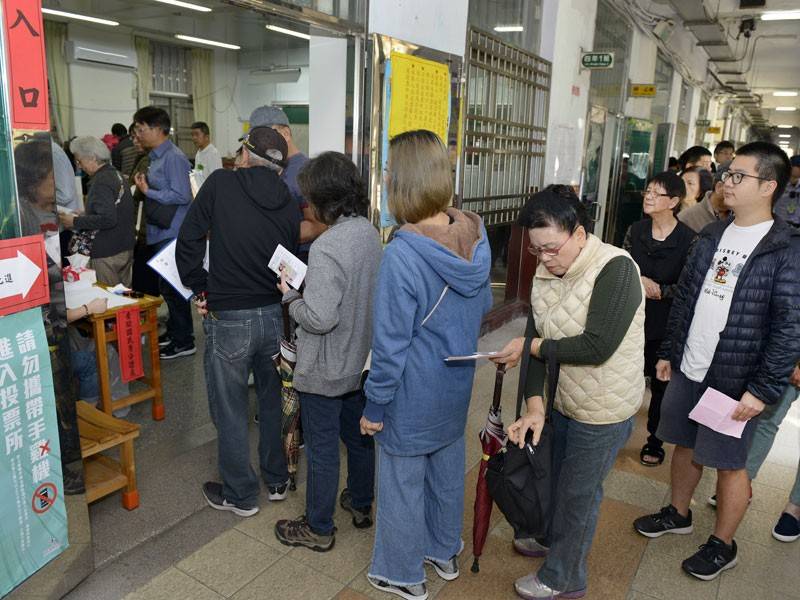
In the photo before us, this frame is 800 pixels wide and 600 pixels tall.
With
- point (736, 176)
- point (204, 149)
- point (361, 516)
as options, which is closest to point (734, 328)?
point (736, 176)

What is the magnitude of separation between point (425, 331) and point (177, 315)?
2947mm

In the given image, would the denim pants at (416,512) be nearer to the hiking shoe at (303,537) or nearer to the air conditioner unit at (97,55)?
the hiking shoe at (303,537)

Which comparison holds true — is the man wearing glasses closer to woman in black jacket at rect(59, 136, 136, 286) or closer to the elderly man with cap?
the elderly man with cap

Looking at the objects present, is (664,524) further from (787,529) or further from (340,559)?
(340,559)

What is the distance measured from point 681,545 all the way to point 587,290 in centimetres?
140

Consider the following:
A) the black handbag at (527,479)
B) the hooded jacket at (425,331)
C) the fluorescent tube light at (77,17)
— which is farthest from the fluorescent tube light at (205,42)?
the black handbag at (527,479)

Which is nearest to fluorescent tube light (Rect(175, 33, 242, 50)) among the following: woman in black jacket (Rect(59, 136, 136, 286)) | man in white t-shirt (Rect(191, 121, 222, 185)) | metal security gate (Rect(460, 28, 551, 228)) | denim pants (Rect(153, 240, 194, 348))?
man in white t-shirt (Rect(191, 121, 222, 185))

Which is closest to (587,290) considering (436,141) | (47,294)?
(436,141)

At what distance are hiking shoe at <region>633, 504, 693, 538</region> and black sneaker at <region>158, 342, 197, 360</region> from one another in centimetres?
316

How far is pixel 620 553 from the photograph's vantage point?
2422 millimetres

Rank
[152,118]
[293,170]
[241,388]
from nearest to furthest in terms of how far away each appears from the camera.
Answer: [241,388] < [293,170] < [152,118]

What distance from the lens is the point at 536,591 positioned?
2086 mm

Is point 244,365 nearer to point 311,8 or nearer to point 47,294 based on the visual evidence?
point 47,294

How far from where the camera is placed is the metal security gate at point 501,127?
452 cm
